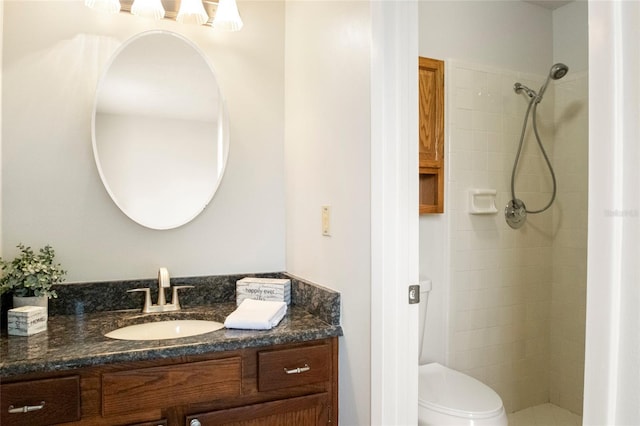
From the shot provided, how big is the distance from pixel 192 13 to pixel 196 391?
57.6 inches

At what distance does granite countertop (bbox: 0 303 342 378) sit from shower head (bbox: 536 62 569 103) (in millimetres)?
1794

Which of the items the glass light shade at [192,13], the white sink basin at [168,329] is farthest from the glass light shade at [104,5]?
the white sink basin at [168,329]

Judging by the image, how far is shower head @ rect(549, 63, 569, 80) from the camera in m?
2.30

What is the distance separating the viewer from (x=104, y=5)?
169cm

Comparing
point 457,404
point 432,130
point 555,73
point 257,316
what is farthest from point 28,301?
point 555,73

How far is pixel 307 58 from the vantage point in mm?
1830

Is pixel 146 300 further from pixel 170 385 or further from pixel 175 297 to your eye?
pixel 170 385

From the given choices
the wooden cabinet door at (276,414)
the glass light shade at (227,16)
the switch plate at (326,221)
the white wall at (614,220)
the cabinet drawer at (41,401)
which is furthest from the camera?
the glass light shade at (227,16)

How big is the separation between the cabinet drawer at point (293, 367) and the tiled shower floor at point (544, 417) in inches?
58.5

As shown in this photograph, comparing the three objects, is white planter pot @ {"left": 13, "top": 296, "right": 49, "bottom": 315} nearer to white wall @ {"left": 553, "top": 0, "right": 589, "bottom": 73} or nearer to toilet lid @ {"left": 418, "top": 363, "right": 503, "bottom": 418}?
toilet lid @ {"left": 418, "top": 363, "right": 503, "bottom": 418}

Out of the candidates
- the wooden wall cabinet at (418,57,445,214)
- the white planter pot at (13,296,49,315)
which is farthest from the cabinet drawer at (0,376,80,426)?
the wooden wall cabinet at (418,57,445,214)

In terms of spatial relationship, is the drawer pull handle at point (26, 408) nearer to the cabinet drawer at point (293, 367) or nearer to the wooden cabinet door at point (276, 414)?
the wooden cabinet door at point (276, 414)

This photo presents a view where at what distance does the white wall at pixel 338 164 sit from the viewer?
55.3 inches

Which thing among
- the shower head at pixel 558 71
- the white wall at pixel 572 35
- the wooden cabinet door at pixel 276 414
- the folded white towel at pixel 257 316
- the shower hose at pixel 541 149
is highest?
the white wall at pixel 572 35
